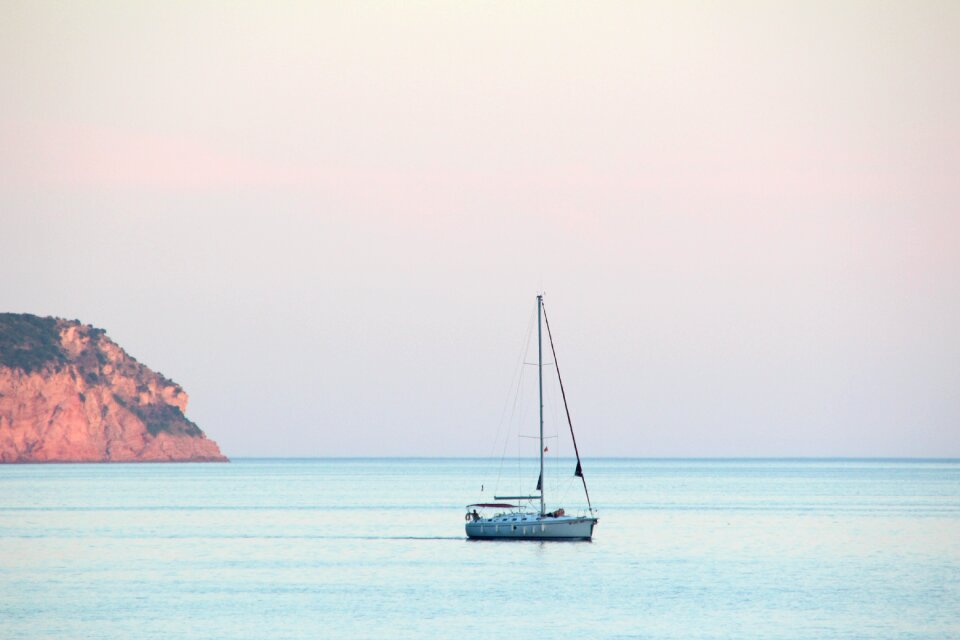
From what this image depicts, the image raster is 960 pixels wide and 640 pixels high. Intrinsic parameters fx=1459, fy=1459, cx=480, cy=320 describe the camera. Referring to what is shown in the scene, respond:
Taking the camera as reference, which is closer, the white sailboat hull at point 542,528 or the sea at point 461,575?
the sea at point 461,575

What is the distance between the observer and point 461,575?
224ft

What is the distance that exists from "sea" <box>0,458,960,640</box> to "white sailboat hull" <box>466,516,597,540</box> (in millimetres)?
1044

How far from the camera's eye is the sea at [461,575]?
5269 cm

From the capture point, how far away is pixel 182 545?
85.5 metres

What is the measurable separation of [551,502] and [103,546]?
223ft

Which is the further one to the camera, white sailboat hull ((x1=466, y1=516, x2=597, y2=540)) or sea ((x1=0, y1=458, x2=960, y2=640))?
white sailboat hull ((x1=466, y1=516, x2=597, y2=540))

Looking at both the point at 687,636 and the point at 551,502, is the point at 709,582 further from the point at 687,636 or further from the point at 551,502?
the point at 551,502

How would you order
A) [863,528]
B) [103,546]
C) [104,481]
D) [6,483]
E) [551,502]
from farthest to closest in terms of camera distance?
[104,481] → [6,483] → [551,502] → [863,528] → [103,546]

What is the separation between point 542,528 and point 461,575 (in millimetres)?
12344

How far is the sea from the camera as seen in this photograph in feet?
173

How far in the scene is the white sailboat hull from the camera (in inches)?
3145

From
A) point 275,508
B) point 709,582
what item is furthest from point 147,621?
point 275,508

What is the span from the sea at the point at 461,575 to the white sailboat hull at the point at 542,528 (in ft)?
3.43

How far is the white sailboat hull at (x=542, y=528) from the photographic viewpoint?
79.9 meters
